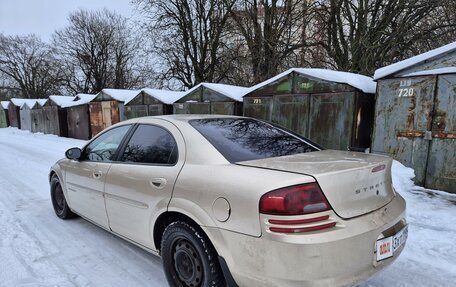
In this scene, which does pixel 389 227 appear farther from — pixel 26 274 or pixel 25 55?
pixel 25 55

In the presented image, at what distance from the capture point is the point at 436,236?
136 inches

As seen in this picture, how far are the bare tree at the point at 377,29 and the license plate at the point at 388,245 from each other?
1071 centimetres

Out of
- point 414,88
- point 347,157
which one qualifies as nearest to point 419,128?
point 414,88

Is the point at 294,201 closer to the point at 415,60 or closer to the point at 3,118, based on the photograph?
the point at 415,60

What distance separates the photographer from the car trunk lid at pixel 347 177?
1.84 meters

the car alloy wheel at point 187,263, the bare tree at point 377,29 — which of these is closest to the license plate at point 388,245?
the car alloy wheel at point 187,263

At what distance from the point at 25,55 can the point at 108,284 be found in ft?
153

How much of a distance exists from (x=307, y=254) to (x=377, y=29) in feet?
41.9

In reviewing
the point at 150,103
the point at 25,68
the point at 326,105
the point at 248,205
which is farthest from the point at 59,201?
the point at 25,68

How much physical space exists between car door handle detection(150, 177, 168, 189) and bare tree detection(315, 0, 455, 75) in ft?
36.5

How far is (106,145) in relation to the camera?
3.46 m

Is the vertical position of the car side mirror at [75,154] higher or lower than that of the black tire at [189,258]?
higher

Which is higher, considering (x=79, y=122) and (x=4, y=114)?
(x=4, y=114)

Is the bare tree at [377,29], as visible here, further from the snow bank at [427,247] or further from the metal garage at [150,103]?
the snow bank at [427,247]
